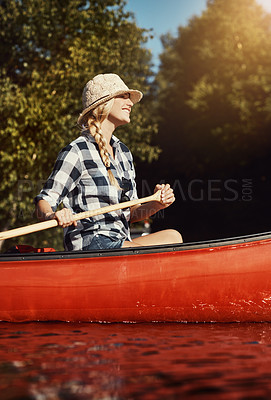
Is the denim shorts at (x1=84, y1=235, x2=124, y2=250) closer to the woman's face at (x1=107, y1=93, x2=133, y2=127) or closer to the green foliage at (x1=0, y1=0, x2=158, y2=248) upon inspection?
the woman's face at (x1=107, y1=93, x2=133, y2=127)

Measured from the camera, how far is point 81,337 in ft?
13.4

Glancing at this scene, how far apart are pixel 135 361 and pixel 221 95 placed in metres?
25.2

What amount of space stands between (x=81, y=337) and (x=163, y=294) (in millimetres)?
786

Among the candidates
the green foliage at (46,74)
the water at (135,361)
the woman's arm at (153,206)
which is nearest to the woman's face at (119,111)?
the woman's arm at (153,206)

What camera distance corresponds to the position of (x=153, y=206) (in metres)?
4.91

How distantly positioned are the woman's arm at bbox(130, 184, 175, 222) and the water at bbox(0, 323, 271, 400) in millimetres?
977

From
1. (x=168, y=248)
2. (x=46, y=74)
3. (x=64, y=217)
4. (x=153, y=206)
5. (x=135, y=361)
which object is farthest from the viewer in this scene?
(x=46, y=74)

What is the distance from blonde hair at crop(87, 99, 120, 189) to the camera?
4559mm

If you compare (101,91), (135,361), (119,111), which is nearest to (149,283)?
(135,361)

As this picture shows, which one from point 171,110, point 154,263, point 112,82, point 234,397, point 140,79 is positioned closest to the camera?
point 234,397

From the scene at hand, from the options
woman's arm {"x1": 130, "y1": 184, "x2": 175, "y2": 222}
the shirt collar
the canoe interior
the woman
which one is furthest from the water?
the shirt collar

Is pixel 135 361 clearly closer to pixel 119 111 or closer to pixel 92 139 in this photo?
pixel 92 139

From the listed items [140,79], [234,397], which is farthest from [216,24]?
[234,397]

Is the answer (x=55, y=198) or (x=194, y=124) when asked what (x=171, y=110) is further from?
(x=55, y=198)
